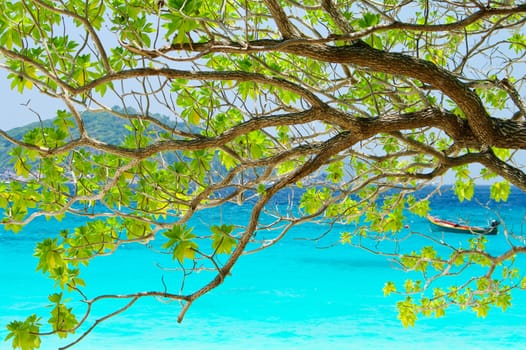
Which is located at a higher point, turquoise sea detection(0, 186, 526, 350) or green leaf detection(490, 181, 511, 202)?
turquoise sea detection(0, 186, 526, 350)

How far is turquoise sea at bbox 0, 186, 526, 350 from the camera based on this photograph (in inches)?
493

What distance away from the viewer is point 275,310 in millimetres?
15000

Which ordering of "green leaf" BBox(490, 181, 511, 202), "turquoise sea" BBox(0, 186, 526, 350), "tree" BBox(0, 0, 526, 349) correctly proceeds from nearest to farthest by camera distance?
"tree" BBox(0, 0, 526, 349) → "green leaf" BBox(490, 181, 511, 202) → "turquoise sea" BBox(0, 186, 526, 350)

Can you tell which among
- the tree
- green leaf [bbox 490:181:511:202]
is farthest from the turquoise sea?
the tree

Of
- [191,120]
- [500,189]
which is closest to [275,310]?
[500,189]

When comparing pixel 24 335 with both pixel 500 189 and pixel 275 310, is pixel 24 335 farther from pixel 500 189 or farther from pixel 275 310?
pixel 275 310

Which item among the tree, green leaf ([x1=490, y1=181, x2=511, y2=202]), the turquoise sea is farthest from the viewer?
the turquoise sea

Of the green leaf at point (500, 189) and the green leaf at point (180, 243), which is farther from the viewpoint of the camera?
the green leaf at point (500, 189)

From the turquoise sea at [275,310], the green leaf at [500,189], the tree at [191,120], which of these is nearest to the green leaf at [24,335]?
the tree at [191,120]

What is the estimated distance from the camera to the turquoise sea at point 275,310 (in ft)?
41.1

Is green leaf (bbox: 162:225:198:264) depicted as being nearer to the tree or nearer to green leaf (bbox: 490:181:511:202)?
the tree

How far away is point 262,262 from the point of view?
2094 cm

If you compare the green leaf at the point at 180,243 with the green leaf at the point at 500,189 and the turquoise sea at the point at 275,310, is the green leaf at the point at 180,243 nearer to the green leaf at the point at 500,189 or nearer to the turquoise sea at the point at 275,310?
the green leaf at the point at 500,189

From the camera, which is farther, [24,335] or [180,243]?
[24,335]
